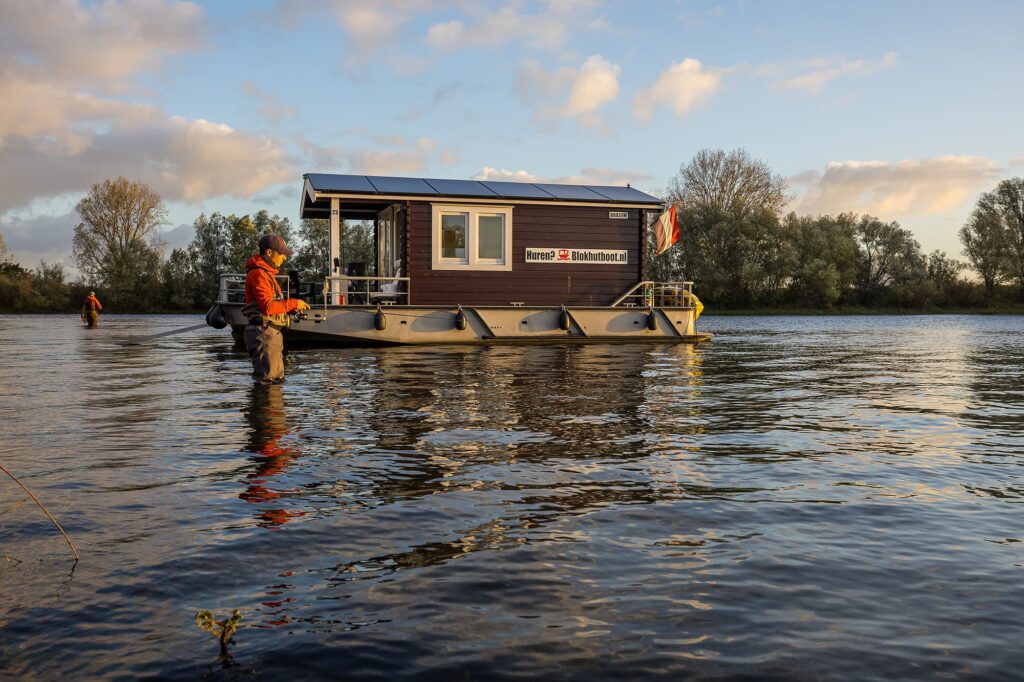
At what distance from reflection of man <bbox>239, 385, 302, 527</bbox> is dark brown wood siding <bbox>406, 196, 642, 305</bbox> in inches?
407

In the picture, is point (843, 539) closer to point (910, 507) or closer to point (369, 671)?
point (910, 507)

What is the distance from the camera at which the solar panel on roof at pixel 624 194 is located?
73.3ft

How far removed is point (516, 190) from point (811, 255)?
4143 cm

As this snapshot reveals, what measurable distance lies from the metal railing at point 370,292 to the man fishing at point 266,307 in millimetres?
7514

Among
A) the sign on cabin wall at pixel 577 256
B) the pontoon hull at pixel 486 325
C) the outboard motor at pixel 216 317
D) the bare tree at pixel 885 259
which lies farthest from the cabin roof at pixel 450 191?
the bare tree at pixel 885 259

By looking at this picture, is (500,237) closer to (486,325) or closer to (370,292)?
(486,325)

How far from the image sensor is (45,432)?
7.80 meters

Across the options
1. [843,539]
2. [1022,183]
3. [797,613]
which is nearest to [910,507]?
[843,539]

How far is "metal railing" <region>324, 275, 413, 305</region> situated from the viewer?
1958 centimetres

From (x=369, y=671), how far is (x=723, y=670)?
3.87ft

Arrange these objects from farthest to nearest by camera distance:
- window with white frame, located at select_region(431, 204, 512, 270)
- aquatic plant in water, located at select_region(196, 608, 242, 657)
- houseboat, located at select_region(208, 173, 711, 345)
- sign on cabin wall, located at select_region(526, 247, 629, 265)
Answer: sign on cabin wall, located at select_region(526, 247, 629, 265) → window with white frame, located at select_region(431, 204, 512, 270) → houseboat, located at select_region(208, 173, 711, 345) → aquatic plant in water, located at select_region(196, 608, 242, 657)

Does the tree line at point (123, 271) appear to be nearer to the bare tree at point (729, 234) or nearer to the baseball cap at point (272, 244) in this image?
the bare tree at point (729, 234)

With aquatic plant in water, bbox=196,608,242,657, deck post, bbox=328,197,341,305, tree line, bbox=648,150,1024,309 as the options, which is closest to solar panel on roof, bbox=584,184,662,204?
deck post, bbox=328,197,341,305

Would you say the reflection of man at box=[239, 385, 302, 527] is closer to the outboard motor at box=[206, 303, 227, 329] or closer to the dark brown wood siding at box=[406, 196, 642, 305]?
the outboard motor at box=[206, 303, 227, 329]
